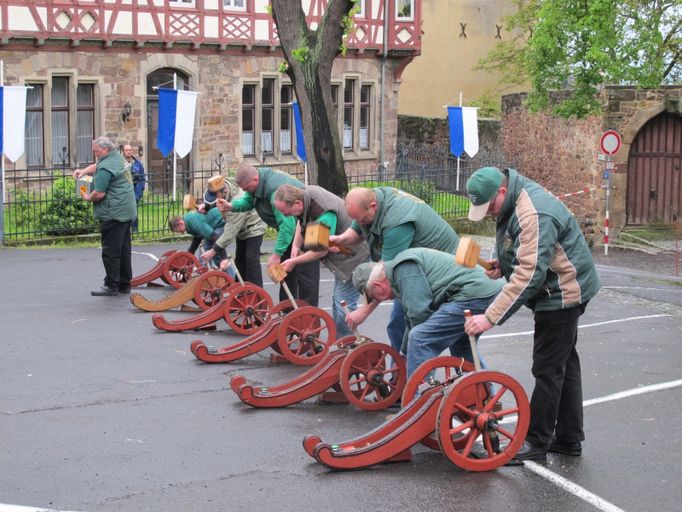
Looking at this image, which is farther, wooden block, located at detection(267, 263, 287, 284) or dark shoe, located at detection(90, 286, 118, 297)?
dark shoe, located at detection(90, 286, 118, 297)

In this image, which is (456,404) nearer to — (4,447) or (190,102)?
(4,447)

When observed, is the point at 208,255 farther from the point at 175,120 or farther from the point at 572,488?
the point at 175,120

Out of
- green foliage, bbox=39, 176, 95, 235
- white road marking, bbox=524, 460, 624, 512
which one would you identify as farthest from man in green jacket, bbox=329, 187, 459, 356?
green foliage, bbox=39, 176, 95, 235

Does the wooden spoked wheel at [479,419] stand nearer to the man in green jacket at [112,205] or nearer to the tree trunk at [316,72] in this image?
the man in green jacket at [112,205]

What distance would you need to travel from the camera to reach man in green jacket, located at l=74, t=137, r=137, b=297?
44.1 feet

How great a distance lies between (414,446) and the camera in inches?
293

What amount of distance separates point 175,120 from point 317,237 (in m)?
17.0

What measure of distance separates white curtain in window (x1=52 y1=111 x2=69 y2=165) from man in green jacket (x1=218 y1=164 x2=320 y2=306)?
18.6 metres

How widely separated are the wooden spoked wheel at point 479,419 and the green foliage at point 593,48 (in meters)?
18.8

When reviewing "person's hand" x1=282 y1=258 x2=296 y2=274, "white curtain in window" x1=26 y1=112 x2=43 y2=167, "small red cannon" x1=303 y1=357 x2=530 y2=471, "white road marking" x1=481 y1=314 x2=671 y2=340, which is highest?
"white curtain in window" x1=26 y1=112 x2=43 y2=167

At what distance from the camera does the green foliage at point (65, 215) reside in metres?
20.8

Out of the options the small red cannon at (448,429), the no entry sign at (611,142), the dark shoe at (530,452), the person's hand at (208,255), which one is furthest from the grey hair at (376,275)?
the no entry sign at (611,142)

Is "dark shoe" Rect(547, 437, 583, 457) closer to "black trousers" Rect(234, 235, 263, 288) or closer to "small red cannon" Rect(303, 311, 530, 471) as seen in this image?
"small red cannon" Rect(303, 311, 530, 471)

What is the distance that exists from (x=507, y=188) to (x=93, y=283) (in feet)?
30.2
